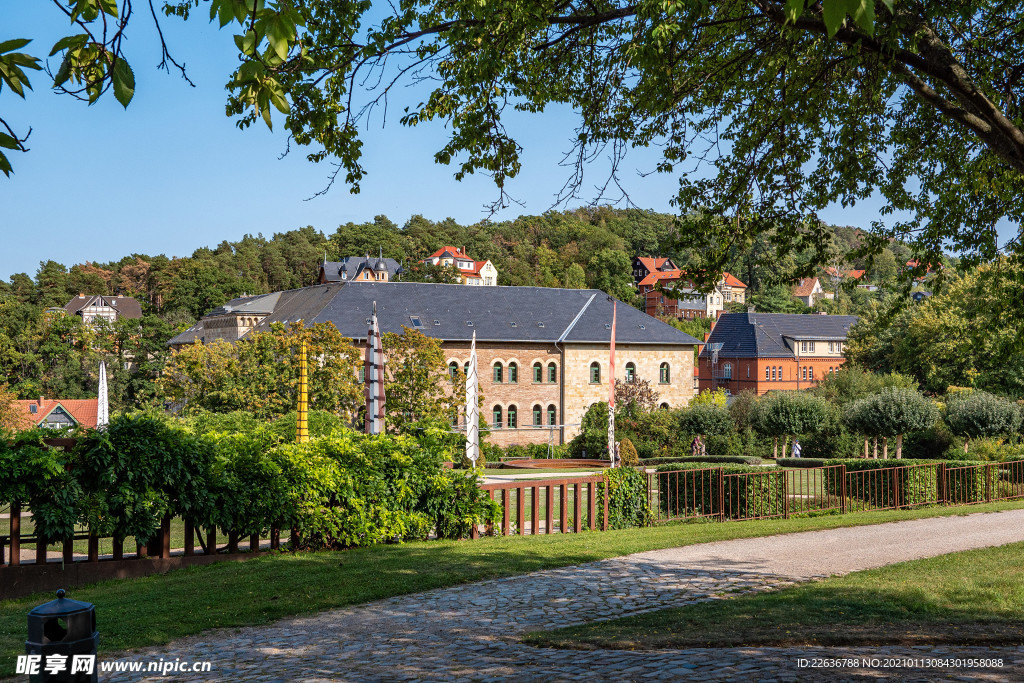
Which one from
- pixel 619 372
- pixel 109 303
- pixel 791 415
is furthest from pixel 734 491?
pixel 109 303

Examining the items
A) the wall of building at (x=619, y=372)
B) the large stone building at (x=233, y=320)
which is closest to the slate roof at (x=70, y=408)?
the large stone building at (x=233, y=320)

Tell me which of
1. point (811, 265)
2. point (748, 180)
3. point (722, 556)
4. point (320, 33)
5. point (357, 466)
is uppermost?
point (320, 33)

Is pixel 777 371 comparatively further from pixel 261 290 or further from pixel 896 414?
pixel 261 290

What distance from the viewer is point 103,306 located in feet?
361

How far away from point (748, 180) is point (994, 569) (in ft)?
18.0

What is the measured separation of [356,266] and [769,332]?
57183 millimetres

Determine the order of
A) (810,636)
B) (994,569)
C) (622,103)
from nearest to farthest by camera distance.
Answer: (810,636) < (622,103) < (994,569)

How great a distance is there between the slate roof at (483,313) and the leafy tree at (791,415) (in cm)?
1624

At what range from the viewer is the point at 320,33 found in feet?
23.1

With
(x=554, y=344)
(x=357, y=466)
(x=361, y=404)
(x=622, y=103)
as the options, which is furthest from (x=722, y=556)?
(x=554, y=344)

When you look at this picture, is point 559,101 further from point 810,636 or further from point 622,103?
point 810,636

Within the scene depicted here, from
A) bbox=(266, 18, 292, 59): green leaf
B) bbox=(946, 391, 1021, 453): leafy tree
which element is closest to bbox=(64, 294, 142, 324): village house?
bbox=(946, 391, 1021, 453): leafy tree

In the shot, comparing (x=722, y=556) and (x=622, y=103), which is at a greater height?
(x=622, y=103)

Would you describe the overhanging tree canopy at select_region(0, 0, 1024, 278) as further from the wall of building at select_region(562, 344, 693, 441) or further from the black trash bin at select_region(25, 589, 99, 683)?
the wall of building at select_region(562, 344, 693, 441)
